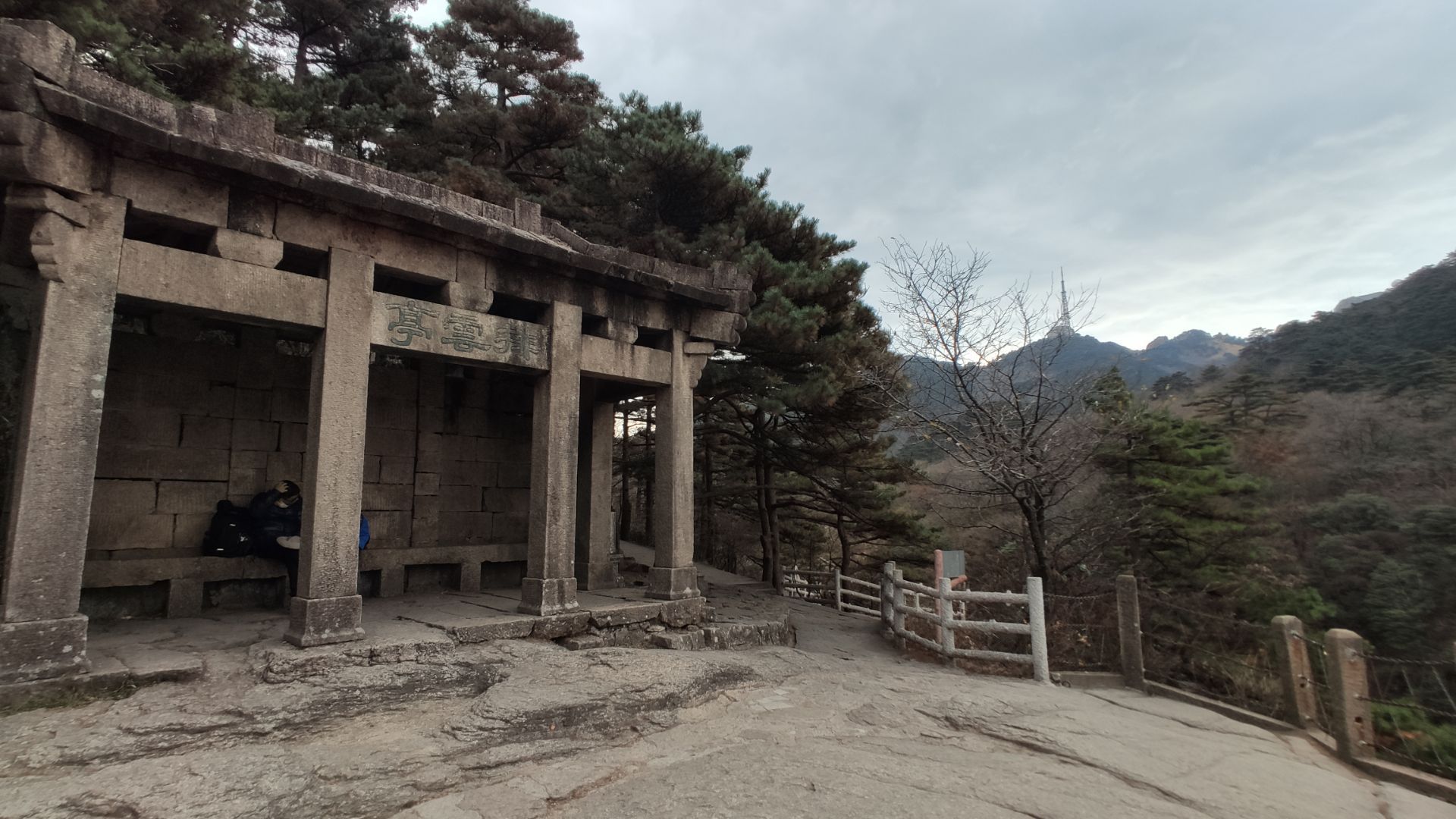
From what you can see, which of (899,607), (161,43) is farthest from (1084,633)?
(161,43)

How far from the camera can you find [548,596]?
6.91 m

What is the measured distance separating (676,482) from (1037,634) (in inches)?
165

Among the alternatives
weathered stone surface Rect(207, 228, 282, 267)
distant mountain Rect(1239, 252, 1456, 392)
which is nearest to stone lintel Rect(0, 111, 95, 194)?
weathered stone surface Rect(207, 228, 282, 267)

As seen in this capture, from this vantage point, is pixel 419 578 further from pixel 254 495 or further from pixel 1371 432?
pixel 1371 432

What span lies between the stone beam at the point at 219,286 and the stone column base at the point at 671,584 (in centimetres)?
424

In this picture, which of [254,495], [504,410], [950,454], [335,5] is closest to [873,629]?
[950,454]

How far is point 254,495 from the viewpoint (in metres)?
7.46

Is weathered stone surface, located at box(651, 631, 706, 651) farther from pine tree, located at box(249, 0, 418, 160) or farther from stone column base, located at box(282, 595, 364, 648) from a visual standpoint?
pine tree, located at box(249, 0, 418, 160)

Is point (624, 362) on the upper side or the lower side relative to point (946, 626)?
upper

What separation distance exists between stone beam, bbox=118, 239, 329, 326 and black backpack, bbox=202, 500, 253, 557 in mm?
2593

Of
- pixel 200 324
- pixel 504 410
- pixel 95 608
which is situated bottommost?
pixel 95 608

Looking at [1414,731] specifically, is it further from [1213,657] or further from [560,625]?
[560,625]

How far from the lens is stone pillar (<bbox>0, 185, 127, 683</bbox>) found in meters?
4.48

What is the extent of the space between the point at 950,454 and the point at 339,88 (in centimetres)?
1538
